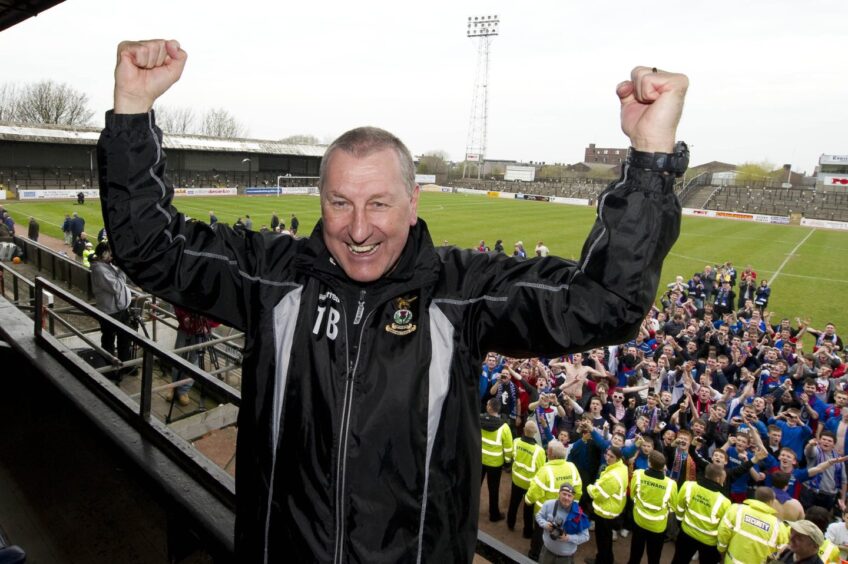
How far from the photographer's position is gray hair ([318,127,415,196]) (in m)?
1.35

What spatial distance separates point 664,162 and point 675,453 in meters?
6.02

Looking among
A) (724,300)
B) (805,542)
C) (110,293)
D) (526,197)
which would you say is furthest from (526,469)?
(526,197)

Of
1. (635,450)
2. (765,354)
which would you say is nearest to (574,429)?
(635,450)

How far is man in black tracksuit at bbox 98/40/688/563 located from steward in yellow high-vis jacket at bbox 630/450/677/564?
4719 millimetres

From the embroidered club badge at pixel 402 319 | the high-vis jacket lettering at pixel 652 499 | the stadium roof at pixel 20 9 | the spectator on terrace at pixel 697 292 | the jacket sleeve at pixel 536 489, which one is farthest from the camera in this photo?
the spectator on terrace at pixel 697 292

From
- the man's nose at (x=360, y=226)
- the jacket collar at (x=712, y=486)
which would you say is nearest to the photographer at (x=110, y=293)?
the man's nose at (x=360, y=226)

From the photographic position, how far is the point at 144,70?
141 centimetres

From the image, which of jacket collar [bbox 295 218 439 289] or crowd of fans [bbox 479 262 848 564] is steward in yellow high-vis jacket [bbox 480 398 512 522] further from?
jacket collar [bbox 295 218 439 289]

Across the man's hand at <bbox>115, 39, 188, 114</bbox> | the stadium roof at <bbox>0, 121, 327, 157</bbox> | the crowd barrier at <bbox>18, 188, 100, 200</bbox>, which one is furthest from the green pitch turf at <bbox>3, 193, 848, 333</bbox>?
the man's hand at <bbox>115, 39, 188, 114</bbox>

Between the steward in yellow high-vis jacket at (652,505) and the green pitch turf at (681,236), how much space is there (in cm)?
1432

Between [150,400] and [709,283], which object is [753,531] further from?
[709,283]

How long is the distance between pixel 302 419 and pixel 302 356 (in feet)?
0.48

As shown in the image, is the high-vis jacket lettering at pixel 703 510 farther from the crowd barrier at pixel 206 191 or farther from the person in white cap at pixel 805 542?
the crowd barrier at pixel 206 191

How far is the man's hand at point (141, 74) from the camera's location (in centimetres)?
138
